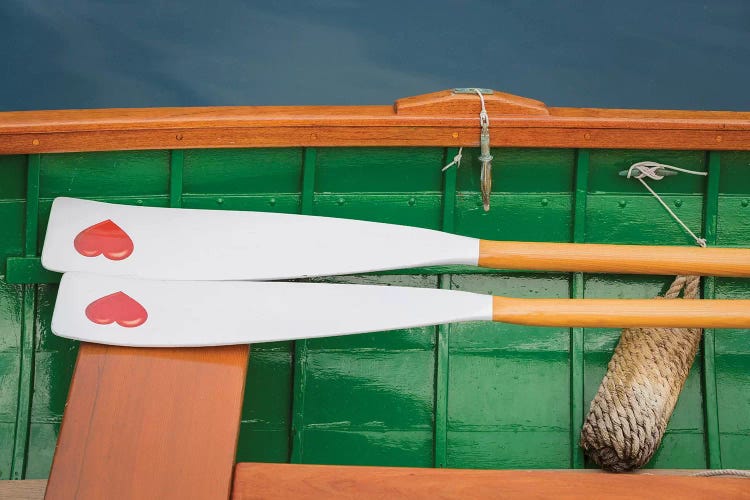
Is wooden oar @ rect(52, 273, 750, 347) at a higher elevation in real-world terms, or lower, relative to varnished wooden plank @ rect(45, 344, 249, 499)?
higher

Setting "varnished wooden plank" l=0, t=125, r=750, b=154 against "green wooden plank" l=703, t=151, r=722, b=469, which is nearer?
"varnished wooden plank" l=0, t=125, r=750, b=154

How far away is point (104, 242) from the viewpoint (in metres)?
2.39

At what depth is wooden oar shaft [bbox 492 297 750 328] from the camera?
2.25m

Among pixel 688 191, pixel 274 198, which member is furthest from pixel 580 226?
pixel 274 198

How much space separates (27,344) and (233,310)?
672mm

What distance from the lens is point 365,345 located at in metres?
2.64

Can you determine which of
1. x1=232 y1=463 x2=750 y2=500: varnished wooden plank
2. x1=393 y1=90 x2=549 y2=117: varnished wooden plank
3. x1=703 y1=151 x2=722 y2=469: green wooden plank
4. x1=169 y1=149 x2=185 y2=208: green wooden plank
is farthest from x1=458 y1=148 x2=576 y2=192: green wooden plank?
x1=232 y1=463 x2=750 y2=500: varnished wooden plank

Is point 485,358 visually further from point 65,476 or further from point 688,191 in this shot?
point 65,476

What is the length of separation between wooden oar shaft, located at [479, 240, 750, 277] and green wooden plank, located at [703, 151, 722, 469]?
0.34 metres

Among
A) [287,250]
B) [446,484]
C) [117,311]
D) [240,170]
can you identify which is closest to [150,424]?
[117,311]

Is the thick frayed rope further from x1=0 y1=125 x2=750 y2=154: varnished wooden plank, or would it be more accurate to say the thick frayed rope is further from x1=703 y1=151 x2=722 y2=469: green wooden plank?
x1=0 y1=125 x2=750 y2=154: varnished wooden plank

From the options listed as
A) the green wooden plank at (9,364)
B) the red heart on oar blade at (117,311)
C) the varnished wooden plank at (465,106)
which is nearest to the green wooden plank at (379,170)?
the varnished wooden plank at (465,106)

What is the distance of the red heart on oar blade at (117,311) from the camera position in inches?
88.7

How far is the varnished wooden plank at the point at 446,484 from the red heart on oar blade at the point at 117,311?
44cm
